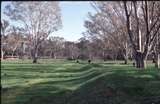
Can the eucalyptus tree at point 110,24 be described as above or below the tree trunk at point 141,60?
above

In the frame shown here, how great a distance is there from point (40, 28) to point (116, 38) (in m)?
22.9

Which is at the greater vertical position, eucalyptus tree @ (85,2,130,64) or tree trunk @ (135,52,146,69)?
eucalyptus tree @ (85,2,130,64)

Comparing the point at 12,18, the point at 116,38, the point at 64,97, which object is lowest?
the point at 64,97

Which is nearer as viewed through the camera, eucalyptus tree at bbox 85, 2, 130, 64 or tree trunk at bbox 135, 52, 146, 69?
tree trunk at bbox 135, 52, 146, 69

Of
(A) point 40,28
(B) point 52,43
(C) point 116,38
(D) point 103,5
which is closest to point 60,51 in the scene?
(B) point 52,43

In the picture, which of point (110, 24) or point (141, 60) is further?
point (110, 24)

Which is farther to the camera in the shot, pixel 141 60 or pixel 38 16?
pixel 38 16

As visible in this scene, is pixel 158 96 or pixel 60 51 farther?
pixel 60 51

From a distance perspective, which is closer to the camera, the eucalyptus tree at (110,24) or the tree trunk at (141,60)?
the tree trunk at (141,60)

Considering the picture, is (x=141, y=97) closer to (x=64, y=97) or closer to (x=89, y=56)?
(x=64, y=97)

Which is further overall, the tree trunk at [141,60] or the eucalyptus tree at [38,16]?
the eucalyptus tree at [38,16]

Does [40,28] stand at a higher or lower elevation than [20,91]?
higher

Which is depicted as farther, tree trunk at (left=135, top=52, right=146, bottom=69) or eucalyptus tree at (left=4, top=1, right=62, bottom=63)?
eucalyptus tree at (left=4, top=1, right=62, bottom=63)

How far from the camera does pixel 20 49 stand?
133500mm
